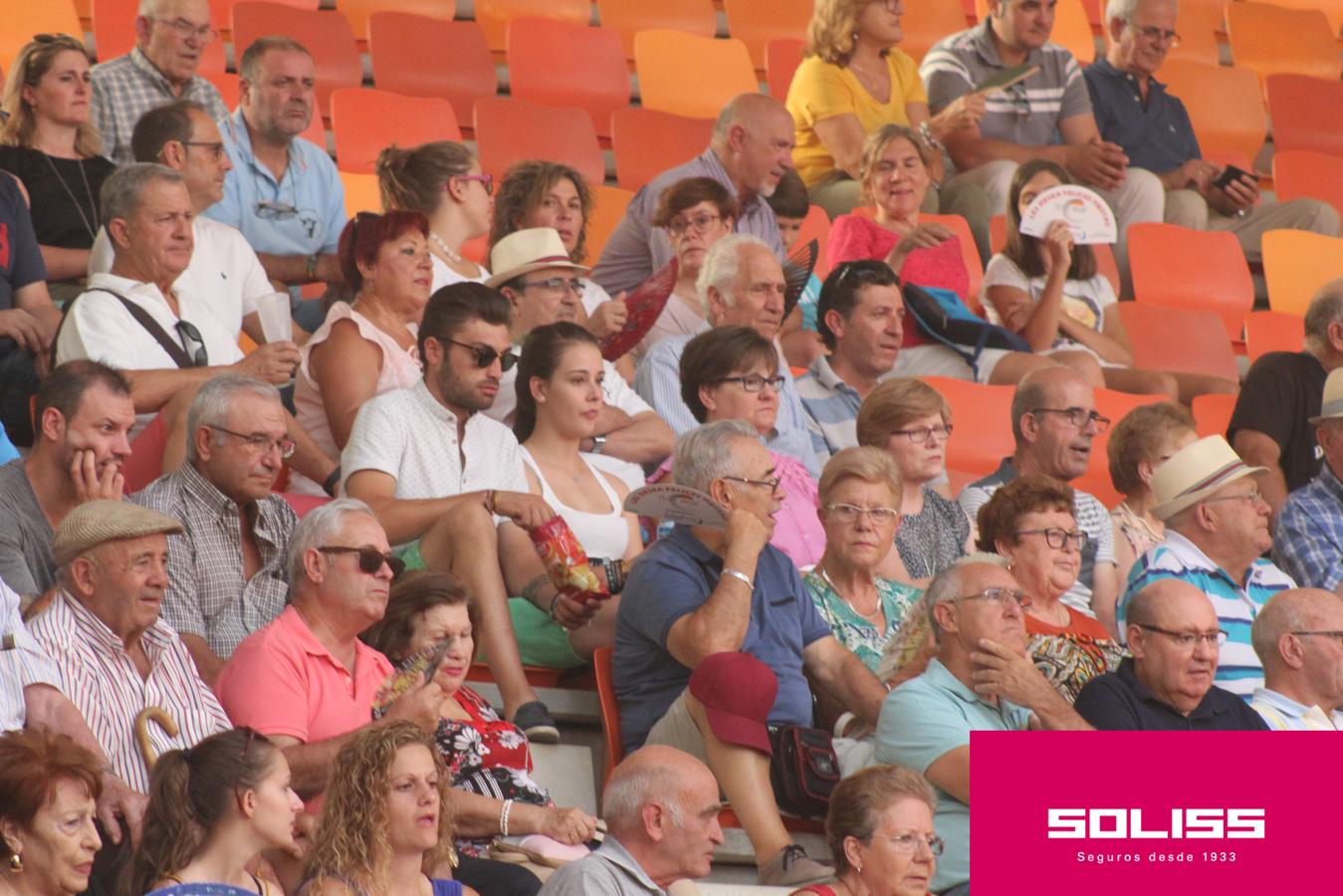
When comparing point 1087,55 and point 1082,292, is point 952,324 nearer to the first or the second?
point 1082,292

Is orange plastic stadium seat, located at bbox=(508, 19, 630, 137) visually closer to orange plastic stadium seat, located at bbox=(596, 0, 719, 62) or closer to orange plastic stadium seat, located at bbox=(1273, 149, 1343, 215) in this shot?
orange plastic stadium seat, located at bbox=(596, 0, 719, 62)

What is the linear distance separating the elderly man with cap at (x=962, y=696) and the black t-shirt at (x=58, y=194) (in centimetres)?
250

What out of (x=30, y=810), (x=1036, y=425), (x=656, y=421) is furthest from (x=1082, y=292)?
(x=30, y=810)

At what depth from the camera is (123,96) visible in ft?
21.7

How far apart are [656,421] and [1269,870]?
201 cm

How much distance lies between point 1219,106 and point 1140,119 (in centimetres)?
107

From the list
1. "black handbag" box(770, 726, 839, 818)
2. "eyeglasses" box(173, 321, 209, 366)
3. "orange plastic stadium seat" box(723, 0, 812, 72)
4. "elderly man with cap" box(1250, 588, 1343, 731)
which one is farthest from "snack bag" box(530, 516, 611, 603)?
"orange plastic stadium seat" box(723, 0, 812, 72)

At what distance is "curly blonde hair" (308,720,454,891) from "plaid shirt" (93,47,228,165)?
3040 millimetres

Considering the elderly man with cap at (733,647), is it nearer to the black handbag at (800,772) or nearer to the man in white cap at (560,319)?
the black handbag at (800,772)

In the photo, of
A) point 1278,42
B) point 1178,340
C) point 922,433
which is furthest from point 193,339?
point 1278,42

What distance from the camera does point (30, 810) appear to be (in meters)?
3.51

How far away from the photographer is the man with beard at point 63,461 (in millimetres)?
4449

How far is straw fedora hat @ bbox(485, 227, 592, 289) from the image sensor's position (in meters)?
6.02

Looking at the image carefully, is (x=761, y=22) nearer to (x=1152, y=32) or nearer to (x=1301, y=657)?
(x=1152, y=32)
